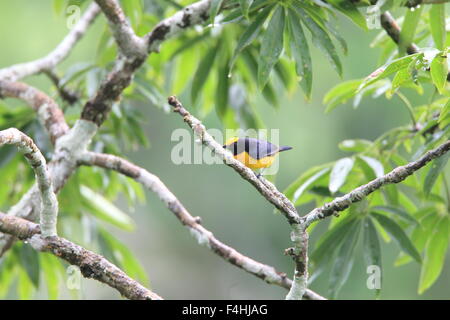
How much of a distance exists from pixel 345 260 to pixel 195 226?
1.71ft

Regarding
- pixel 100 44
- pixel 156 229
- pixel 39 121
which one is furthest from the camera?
pixel 156 229

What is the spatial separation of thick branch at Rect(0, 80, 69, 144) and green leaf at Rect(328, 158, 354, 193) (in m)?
0.95

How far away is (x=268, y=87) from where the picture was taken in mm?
2996

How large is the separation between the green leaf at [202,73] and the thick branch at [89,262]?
108cm

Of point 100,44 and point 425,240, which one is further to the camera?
point 100,44

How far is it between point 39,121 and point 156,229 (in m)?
5.89

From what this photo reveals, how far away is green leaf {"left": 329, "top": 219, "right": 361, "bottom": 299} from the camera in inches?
86.5

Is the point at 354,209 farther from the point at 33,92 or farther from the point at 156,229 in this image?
the point at 156,229

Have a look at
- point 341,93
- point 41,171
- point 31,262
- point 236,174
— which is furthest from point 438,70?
point 236,174

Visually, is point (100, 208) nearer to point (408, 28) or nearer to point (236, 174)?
point (408, 28)

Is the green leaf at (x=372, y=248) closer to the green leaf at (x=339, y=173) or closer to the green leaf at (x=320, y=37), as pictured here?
the green leaf at (x=339, y=173)

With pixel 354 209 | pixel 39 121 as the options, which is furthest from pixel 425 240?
pixel 39 121

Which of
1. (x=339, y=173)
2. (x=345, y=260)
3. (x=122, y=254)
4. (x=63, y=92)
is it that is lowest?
(x=345, y=260)

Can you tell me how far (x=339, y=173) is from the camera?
2.13 metres
